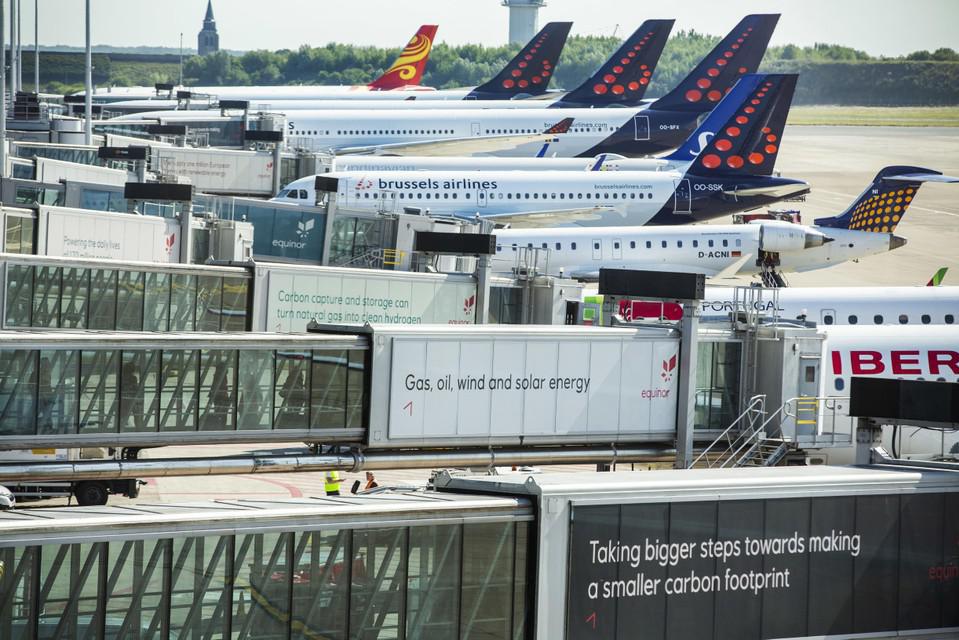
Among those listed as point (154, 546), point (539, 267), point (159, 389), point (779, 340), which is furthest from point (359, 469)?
point (539, 267)

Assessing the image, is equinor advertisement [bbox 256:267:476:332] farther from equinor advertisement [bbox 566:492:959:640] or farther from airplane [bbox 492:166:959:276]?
airplane [bbox 492:166:959:276]

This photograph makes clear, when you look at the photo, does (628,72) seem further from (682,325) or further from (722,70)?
(682,325)

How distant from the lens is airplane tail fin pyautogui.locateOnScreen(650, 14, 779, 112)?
115938 mm

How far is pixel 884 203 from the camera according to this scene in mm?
65000

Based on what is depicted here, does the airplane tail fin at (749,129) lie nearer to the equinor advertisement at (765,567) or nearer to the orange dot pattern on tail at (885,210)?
the orange dot pattern on tail at (885,210)

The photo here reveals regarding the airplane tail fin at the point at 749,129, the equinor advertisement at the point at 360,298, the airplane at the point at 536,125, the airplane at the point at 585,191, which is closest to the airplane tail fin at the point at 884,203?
the airplane at the point at 585,191

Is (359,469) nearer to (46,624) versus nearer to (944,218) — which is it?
(46,624)

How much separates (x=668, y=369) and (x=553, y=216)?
49.8 m

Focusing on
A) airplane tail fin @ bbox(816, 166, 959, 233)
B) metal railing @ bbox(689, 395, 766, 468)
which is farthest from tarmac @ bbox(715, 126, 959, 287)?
metal railing @ bbox(689, 395, 766, 468)

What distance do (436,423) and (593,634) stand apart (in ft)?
29.8

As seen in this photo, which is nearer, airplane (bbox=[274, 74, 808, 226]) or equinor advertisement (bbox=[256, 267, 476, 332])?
equinor advertisement (bbox=[256, 267, 476, 332])

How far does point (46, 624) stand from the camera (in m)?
14.1

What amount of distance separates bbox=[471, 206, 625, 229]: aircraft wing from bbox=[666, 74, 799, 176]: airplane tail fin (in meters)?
6.94

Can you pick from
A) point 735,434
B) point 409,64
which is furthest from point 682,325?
point 409,64
